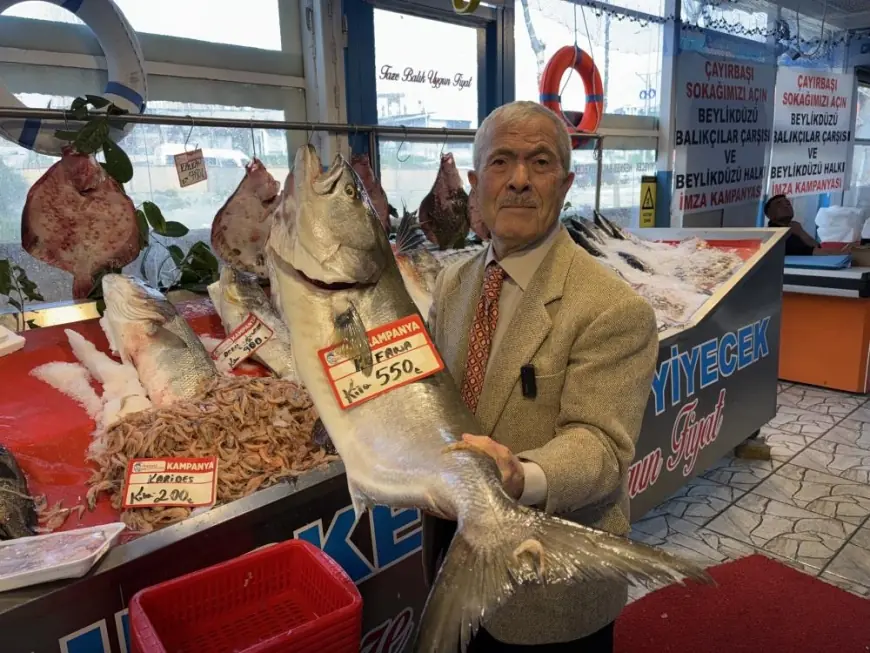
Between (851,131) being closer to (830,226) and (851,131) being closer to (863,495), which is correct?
(830,226)

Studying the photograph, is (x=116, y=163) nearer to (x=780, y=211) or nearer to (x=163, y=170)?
(x=163, y=170)

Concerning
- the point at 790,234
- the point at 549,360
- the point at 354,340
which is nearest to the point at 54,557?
the point at 354,340

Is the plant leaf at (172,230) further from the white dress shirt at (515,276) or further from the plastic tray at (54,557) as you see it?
the white dress shirt at (515,276)

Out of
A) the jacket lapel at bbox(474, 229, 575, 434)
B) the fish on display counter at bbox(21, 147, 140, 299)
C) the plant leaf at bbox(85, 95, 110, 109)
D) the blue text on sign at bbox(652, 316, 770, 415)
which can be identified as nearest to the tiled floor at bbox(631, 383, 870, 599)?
the blue text on sign at bbox(652, 316, 770, 415)

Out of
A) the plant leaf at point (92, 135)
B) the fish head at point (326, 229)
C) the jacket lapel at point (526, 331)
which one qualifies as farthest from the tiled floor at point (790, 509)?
the plant leaf at point (92, 135)

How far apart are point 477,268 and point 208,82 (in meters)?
2.94

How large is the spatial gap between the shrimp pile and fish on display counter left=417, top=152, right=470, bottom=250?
1894mm

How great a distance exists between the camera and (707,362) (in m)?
3.54

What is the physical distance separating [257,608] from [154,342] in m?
1.17

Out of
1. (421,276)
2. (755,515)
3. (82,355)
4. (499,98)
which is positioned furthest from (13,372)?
(499,98)

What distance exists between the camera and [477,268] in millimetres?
1588

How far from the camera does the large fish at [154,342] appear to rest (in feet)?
7.24

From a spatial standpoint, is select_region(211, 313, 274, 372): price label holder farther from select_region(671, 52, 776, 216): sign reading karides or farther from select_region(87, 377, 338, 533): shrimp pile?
select_region(671, 52, 776, 216): sign reading karides

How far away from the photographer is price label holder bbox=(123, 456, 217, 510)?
1.71m
